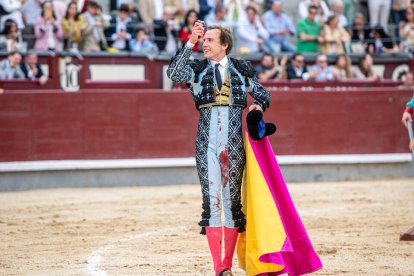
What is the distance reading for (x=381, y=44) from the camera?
1351 centimetres

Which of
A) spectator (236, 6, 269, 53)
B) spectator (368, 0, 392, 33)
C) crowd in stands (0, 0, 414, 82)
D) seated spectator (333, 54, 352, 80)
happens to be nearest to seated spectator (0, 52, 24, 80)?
crowd in stands (0, 0, 414, 82)

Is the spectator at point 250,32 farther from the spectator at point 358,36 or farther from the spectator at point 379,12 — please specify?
the spectator at point 379,12

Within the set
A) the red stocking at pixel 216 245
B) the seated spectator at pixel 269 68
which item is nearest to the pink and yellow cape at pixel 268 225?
the red stocking at pixel 216 245

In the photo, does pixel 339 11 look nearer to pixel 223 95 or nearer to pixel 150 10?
pixel 150 10

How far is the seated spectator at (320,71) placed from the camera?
12430mm

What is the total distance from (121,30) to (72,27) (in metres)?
0.65

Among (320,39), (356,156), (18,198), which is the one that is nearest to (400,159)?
(356,156)

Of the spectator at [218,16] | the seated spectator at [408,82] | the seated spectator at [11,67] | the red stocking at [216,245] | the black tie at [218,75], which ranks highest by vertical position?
the spectator at [218,16]

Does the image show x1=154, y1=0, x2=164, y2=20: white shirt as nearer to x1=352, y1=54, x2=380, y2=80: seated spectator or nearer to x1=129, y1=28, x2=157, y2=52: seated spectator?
x1=129, y1=28, x2=157, y2=52: seated spectator

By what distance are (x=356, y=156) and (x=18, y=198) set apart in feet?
13.8

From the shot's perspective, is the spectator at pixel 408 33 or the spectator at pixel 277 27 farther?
the spectator at pixel 408 33

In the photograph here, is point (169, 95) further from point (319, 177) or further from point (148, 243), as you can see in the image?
point (148, 243)

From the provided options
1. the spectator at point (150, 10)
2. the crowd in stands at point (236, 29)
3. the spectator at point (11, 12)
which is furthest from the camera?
the spectator at point (150, 10)

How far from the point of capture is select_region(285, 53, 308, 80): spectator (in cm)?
1225
